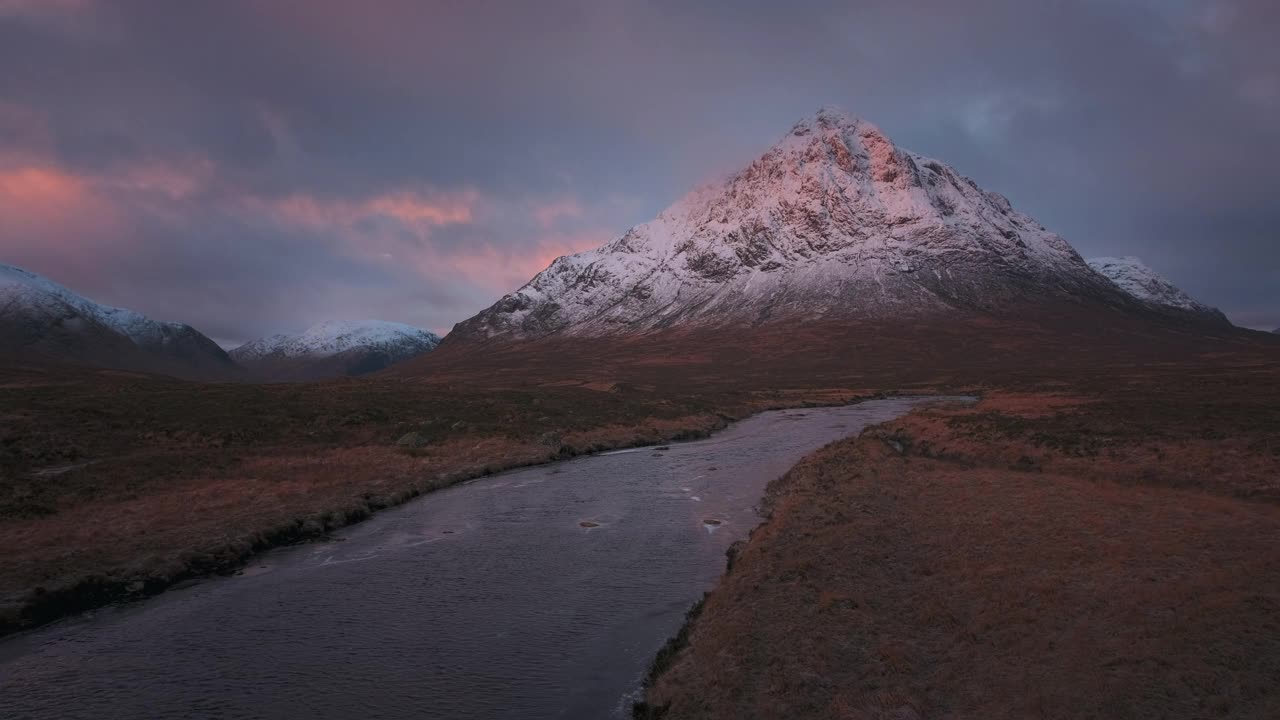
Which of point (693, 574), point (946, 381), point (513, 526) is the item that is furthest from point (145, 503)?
point (946, 381)

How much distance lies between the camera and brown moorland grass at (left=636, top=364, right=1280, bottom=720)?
40.6 ft

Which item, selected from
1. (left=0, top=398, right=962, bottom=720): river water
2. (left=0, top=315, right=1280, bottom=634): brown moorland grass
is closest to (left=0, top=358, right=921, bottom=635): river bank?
(left=0, top=315, right=1280, bottom=634): brown moorland grass

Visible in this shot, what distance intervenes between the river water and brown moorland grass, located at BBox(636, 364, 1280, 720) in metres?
2.36

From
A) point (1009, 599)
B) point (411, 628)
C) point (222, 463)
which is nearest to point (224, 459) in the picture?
point (222, 463)

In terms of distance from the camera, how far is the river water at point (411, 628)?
15.3 meters

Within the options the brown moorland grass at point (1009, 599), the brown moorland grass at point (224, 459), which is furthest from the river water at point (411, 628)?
the brown moorland grass at point (1009, 599)

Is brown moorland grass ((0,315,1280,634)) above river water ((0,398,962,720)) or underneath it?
above

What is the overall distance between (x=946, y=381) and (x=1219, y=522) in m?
119

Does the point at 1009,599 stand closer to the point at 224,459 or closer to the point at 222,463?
the point at 222,463

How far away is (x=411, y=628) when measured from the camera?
63.2 feet

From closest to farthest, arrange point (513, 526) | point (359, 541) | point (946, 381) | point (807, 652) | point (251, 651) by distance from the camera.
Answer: point (807, 652)
point (251, 651)
point (359, 541)
point (513, 526)
point (946, 381)

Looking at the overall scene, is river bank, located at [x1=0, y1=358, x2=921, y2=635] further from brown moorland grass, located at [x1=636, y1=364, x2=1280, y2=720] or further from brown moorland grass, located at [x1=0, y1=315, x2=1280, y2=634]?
brown moorland grass, located at [x1=636, y1=364, x2=1280, y2=720]

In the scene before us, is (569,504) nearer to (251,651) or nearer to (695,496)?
(695,496)

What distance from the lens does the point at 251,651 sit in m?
18.0
